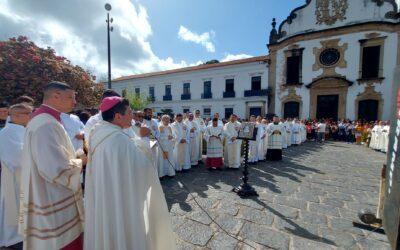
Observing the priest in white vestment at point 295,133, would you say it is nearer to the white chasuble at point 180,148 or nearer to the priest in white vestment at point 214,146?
the priest in white vestment at point 214,146

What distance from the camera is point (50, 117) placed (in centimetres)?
199

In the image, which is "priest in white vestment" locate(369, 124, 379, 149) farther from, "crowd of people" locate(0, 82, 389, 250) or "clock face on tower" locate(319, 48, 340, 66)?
"crowd of people" locate(0, 82, 389, 250)

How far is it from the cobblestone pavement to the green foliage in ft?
88.7

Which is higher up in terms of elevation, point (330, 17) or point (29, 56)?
point (330, 17)

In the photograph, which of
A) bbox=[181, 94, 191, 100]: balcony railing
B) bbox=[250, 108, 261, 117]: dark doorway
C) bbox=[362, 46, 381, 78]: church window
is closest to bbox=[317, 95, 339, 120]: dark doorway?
bbox=[362, 46, 381, 78]: church window

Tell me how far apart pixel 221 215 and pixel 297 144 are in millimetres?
12695

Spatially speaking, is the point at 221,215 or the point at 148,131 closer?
the point at 148,131

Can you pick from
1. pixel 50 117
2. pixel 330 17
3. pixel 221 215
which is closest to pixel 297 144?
pixel 221 215

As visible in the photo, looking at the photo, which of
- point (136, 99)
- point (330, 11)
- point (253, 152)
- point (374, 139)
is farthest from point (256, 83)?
point (253, 152)

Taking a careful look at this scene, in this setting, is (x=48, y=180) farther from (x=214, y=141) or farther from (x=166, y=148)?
(x=214, y=141)

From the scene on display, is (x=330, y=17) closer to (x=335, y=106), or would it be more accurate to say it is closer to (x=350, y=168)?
(x=335, y=106)

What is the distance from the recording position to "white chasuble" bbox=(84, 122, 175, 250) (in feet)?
6.22

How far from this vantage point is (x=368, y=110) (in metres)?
19.2

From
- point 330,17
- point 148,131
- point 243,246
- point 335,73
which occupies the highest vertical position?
point 330,17
